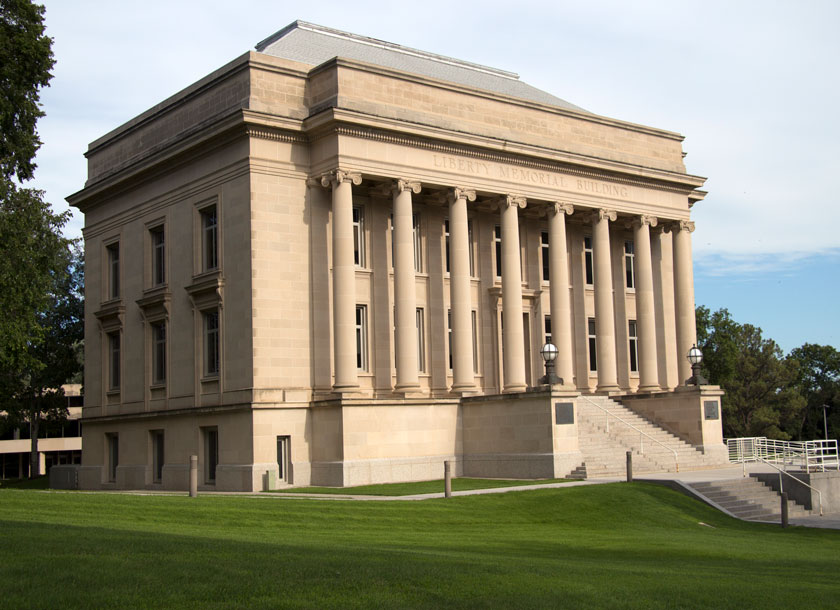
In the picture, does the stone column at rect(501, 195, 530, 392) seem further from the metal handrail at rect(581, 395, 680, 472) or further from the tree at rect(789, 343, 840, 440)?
the tree at rect(789, 343, 840, 440)

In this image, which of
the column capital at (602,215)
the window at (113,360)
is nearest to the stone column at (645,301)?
the column capital at (602,215)

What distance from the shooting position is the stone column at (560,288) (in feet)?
140

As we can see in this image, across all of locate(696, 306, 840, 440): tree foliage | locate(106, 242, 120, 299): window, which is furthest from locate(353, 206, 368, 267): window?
locate(696, 306, 840, 440): tree foliage

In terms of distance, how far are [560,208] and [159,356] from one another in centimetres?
1787

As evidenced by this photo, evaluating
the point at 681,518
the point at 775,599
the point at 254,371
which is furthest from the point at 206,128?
the point at 775,599

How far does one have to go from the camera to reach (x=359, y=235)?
131 ft

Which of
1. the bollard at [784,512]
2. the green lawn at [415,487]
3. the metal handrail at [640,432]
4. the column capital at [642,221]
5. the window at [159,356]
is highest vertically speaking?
the column capital at [642,221]

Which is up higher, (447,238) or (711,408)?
(447,238)

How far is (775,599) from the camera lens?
46.0ft

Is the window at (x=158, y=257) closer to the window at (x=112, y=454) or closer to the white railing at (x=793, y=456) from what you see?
the window at (x=112, y=454)

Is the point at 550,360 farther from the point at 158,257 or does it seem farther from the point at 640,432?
the point at 158,257

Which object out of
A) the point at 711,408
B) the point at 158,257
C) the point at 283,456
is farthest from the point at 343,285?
the point at 711,408

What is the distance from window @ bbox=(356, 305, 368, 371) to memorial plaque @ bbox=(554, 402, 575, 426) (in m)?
8.59

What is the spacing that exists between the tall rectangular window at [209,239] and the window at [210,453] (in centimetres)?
630
